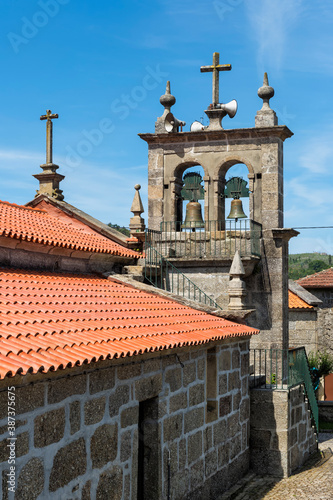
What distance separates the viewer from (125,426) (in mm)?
6898

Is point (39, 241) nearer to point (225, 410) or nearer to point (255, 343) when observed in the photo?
point (225, 410)

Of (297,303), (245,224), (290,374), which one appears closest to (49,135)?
(245,224)

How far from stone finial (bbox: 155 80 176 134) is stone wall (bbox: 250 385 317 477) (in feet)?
20.9

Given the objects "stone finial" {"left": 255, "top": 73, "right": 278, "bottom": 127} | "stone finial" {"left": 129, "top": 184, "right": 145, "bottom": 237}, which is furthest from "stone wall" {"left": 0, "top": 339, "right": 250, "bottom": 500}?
"stone finial" {"left": 255, "top": 73, "right": 278, "bottom": 127}

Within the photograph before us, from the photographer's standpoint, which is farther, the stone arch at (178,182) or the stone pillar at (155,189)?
the stone pillar at (155,189)

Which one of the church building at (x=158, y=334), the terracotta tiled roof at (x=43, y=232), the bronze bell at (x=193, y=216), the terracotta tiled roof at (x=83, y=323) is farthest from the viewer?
the bronze bell at (x=193, y=216)

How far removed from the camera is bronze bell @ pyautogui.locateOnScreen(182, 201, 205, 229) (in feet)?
46.2

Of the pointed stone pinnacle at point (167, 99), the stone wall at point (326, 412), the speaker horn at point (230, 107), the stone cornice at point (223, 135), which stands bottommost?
the stone wall at point (326, 412)

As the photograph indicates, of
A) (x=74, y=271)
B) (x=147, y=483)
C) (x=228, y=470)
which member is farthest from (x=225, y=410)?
(x=74, y=271)

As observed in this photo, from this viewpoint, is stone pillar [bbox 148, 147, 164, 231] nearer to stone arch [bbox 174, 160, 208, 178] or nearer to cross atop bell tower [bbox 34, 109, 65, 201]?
stone arch [bbox 174, 160, 208, 178]

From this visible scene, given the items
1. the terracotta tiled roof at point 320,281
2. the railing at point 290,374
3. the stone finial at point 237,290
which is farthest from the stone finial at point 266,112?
the terracotta tiled roof at point 320,281

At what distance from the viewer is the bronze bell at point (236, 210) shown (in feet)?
45.6

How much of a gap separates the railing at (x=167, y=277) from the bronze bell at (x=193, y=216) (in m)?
0.97

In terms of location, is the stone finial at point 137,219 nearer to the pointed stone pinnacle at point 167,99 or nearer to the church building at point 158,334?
the church building at point 158,334
